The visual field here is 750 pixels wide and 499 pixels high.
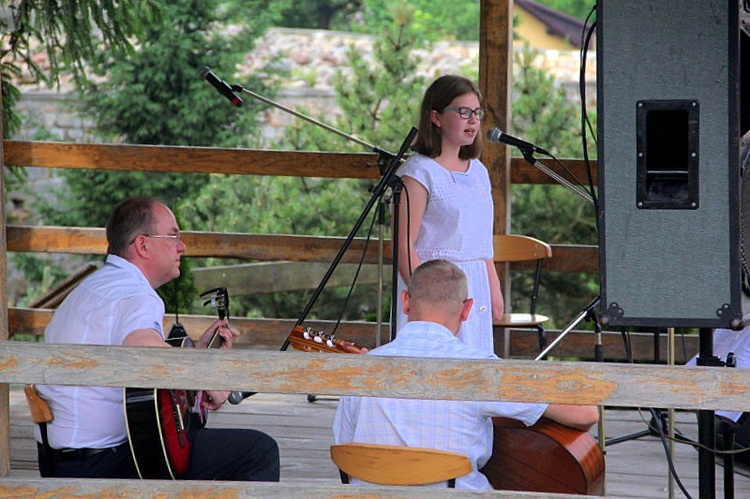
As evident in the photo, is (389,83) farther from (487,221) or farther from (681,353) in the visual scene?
(487,221)

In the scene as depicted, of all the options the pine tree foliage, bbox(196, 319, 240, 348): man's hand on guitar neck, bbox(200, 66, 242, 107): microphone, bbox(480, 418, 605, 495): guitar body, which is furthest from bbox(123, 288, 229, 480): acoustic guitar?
the pine tree foliage

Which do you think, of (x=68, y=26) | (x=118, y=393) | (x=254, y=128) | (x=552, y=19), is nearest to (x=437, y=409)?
(x=118, y=393)

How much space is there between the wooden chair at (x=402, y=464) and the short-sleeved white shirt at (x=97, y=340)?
0.69m

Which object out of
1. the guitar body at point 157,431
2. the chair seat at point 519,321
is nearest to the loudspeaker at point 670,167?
the guitar body at point 157,431

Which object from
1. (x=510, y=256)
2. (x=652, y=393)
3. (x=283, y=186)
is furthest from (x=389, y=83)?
(x=652, y=393)

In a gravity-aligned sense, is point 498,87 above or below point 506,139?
above

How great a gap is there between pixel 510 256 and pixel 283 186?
3.77 m

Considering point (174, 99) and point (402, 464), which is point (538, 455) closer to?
point (402, 464)

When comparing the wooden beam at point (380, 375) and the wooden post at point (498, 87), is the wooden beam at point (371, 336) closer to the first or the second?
the wooden post at point (498, 87)

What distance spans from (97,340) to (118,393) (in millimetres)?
148

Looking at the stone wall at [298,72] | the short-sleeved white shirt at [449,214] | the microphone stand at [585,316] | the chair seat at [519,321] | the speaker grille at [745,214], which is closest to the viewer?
the speaker grille at [745,214]

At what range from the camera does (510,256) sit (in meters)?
5.11

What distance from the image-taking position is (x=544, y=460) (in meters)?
2.86

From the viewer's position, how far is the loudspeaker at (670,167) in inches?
97.5
